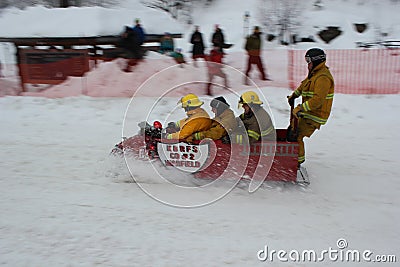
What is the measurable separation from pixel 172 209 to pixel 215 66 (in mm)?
6816

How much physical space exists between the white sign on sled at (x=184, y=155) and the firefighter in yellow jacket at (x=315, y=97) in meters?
1.45

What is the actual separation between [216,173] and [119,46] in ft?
25.8

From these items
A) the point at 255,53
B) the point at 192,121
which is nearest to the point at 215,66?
the point at 255,53

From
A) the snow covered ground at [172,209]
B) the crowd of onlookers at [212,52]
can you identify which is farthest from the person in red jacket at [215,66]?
the snow covered ground at [172,209]

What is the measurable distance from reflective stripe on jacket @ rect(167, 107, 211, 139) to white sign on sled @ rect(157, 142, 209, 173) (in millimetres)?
156

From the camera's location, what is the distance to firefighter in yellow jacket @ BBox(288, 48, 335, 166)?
550 centimetres

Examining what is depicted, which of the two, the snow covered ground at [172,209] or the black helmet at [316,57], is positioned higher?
the black helmet at [316,57]

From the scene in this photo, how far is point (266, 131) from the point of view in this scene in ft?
17.9

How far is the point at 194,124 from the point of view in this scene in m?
5.52

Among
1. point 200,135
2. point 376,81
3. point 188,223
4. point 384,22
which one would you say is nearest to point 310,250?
point 188,223

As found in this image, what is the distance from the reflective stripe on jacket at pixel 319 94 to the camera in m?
5.49

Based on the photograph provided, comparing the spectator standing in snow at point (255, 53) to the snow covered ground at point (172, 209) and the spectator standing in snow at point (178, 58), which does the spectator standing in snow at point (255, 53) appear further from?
the snow covered ground at point (172, 209)

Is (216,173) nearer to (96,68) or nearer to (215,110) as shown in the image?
(215,110)

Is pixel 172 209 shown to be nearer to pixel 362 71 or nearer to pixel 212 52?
pixel 212 52
